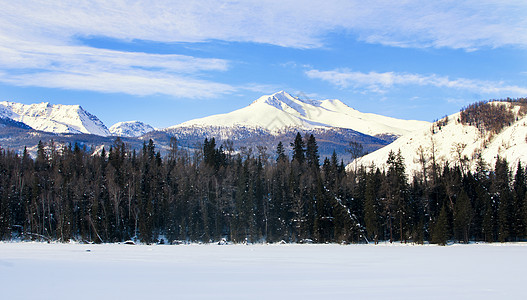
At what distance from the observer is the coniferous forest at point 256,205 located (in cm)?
7662

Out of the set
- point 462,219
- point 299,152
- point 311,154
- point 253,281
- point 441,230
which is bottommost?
point 253,281

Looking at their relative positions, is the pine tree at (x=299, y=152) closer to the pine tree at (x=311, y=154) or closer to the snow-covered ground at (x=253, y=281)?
the pine tree at (x=311, y=154)

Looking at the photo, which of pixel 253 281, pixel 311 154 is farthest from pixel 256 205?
pixel 253 281

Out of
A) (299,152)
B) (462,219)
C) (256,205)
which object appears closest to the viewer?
(462,219)

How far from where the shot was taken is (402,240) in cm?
7569

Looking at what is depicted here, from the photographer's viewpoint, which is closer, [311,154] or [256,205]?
[256,205]

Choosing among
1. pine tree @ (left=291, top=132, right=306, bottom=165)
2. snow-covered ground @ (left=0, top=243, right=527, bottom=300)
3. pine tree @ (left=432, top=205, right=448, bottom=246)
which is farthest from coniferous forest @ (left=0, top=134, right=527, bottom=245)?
snow-covered ground @ (left=0, top=243, right=527, bottom=300)

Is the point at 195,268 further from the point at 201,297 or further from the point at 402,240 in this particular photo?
the point at 402,240

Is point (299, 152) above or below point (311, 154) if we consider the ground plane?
above

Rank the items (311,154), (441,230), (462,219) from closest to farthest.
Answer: (441,230), (462,219), (311,154)

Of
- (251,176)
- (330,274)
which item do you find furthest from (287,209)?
(330,274)

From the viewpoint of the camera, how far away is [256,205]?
289ft

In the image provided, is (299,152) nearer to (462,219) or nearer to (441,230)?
(462,219)

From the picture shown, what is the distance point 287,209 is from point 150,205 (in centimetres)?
2717
